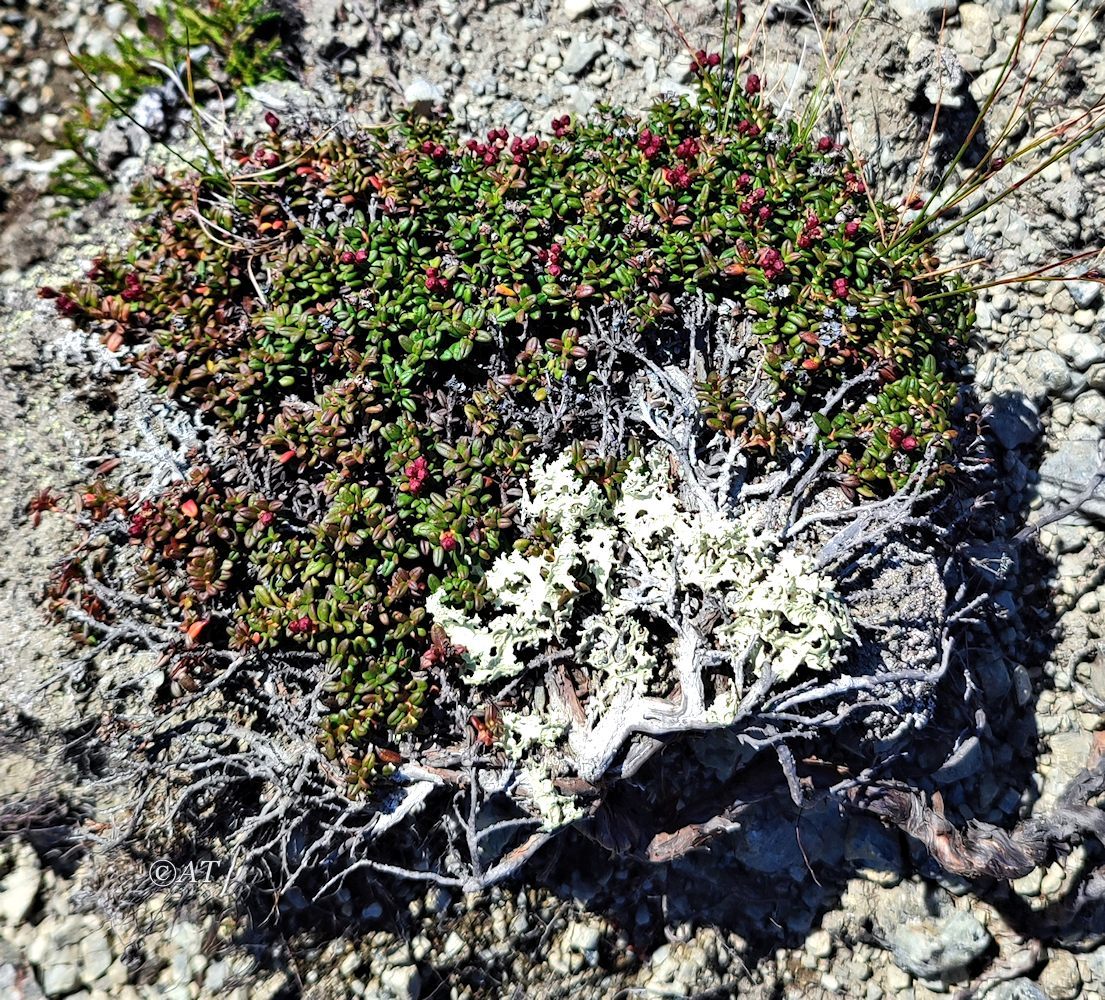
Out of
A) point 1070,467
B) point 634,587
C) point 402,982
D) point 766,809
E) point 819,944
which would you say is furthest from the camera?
point 1070,467

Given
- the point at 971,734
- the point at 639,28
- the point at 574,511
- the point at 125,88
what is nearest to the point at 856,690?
the point at 971,734

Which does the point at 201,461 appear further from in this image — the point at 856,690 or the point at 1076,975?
the point at 1076,975

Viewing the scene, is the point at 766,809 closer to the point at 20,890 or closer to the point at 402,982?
the point at 402,982

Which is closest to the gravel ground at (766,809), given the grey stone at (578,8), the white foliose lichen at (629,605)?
the grey stone at (578,8)

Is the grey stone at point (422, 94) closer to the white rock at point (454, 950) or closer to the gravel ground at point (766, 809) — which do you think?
the gravel ground at point (766, 809)

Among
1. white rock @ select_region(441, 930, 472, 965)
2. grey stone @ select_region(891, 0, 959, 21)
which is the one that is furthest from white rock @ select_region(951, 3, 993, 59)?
white rock @ select_region(441, 930, 472, 965)

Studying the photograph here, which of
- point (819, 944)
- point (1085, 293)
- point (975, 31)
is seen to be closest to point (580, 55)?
point (975, 31)
